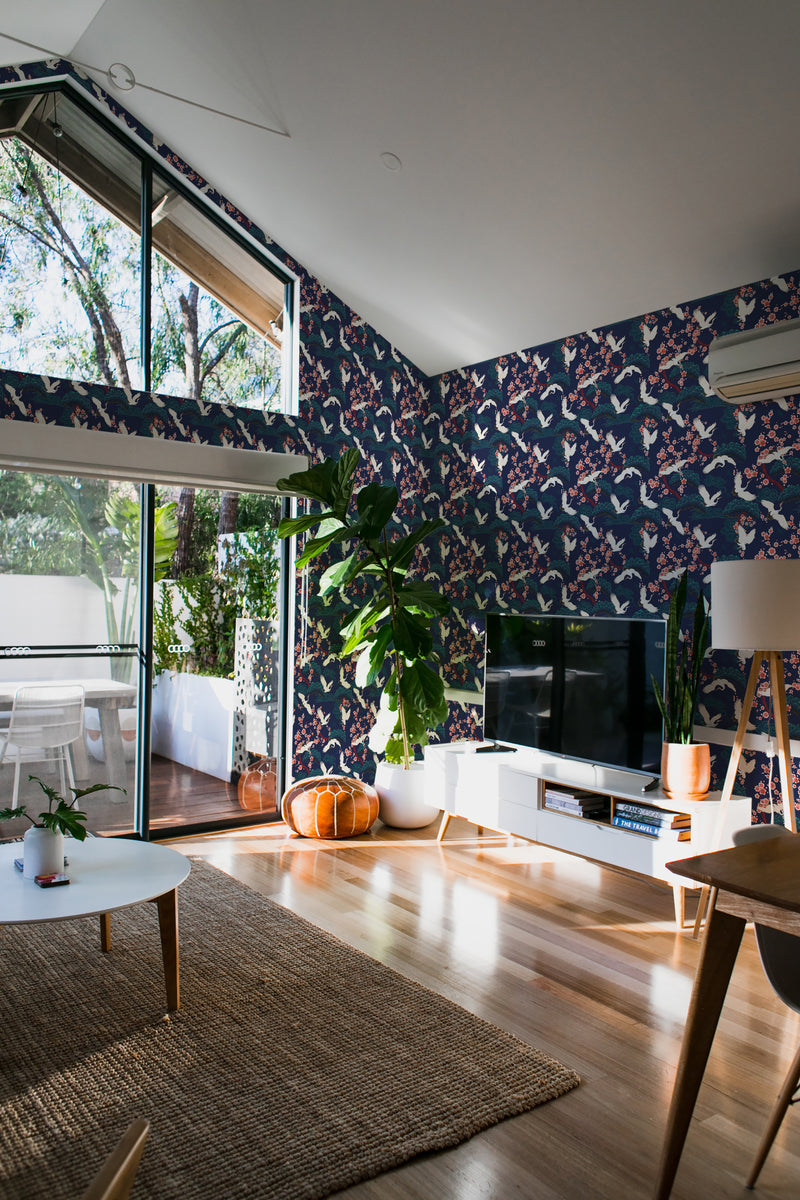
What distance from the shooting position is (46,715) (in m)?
4.60

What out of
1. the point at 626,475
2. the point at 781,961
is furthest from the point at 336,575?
the point at 781,961

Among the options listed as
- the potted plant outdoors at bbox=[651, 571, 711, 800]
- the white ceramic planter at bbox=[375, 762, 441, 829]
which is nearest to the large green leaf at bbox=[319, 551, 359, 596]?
the white ceramic planter at bbox=[375, 762, 441, 829]

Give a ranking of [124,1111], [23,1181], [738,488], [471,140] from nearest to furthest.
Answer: [23,1181] < [124,1111] < [471,140] < [738,488]

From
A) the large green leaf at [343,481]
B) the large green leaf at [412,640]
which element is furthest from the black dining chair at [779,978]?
the large green leaf at [343,481]

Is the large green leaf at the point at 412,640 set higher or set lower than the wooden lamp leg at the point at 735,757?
higher

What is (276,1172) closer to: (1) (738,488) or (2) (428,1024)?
(2) (428,1024)

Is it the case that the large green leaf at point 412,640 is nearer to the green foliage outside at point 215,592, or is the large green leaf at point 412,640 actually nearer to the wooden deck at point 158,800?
the green foliage outside at point 215,592

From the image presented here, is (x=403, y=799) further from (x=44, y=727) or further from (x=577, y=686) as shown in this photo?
(x=44, y=727)

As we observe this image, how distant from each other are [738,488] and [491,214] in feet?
5.55

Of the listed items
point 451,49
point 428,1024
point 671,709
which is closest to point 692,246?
point 451,49

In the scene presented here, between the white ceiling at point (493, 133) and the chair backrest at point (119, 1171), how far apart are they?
3.27 meters

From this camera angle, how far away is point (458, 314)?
5.05m

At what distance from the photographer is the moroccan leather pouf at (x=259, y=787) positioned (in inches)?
207

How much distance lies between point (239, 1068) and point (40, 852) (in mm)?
955
